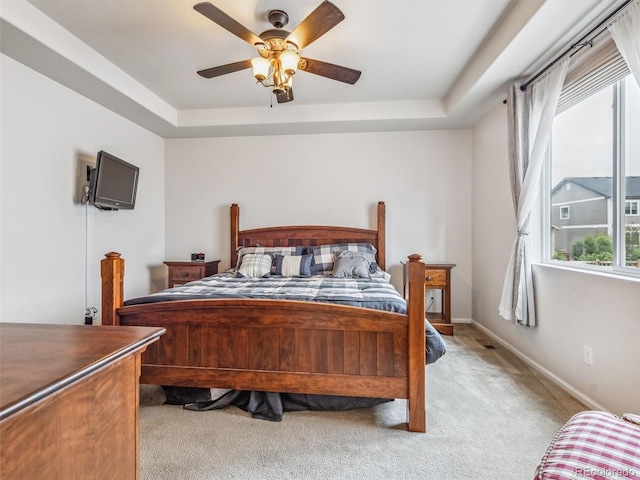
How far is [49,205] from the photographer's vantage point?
2.58m

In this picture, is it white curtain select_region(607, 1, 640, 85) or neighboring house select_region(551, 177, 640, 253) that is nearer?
white curtain select_region(607, 1, 640, 85)

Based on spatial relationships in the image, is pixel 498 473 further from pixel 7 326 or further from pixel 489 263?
pixel 489 263

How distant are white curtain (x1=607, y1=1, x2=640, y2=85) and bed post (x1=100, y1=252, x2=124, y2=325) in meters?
3.11

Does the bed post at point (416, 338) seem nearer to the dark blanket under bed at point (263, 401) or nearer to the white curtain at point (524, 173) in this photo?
the dark blanket under bed at point (263, 401)

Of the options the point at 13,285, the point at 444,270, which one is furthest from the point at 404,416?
the point at 13,285

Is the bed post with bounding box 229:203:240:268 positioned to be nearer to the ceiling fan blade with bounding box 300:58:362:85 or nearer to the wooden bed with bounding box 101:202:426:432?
the wooden bed with bounding box 101:202:426:432

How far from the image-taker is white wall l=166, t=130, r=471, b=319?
3.87 meters

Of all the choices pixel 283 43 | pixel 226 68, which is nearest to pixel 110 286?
pixel 226 68

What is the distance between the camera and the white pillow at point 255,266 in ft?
10.7

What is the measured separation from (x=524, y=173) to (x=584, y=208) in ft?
1.74

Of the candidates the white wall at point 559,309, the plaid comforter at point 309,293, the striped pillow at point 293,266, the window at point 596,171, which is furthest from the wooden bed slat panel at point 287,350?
the window at point 596,171

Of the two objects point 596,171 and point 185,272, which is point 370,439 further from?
point 185,272

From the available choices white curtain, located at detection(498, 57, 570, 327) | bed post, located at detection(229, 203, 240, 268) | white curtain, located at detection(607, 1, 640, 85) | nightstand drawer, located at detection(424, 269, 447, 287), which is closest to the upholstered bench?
white curtain, located at detection(498, 57, 570, 327)

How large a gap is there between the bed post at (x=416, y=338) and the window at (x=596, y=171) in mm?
1271
